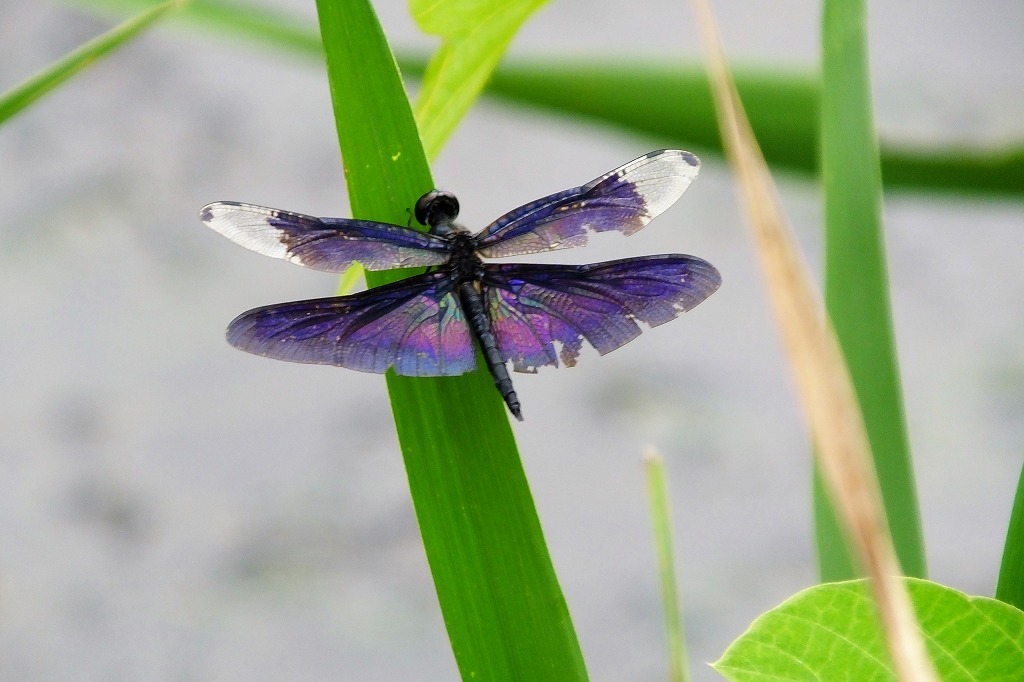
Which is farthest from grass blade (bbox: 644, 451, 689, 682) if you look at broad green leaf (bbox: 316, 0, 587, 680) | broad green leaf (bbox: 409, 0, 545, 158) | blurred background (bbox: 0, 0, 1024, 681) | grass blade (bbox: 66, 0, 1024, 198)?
blurred background (bbox: 0, 0, 1024, 681)

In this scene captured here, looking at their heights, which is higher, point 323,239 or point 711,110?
point 711,110

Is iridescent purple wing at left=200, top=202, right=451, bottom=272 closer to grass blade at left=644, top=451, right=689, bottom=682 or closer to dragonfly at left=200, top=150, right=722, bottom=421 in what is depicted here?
dragonfly at left=200, top=150, right=722, bottom=421

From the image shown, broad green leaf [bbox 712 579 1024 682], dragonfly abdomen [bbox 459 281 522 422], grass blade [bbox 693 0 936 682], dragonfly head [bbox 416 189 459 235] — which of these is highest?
dragonfly head [bbox 416 189 459 235]

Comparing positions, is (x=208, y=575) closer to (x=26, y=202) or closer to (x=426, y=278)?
(x=26, y=202)

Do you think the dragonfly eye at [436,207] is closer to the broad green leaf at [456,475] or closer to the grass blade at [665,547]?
the broad green leaf at [456,475]

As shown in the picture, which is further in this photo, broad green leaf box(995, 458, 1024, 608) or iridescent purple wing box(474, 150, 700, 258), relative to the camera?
iridescent purple wing box(474, 150, 700, 258)

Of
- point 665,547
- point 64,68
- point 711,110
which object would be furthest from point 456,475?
point 711,110

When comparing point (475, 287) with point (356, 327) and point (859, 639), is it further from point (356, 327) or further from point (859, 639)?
point (859, 639)
